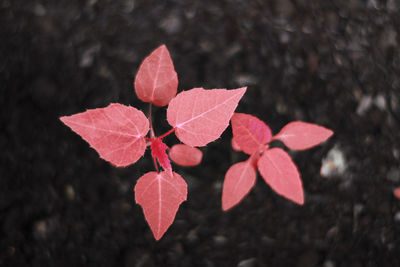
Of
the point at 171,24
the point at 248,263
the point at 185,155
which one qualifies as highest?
the point at 171,24

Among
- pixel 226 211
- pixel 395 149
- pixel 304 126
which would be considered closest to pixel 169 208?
pixel 226 211

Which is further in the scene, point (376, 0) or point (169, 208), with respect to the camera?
point (376, 0)

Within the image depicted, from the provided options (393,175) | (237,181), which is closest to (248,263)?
(237,181)

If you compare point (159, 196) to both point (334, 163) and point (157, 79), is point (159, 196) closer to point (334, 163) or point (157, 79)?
point (157, 79)

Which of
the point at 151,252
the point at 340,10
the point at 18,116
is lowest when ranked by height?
the point at 151,252

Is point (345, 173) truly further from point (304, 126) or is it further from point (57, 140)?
point (57, 140)

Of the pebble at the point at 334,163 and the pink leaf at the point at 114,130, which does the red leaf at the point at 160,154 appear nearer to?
the pink leaf at the point at 114,130

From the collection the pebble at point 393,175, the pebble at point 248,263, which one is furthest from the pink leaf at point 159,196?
the pebble at point 393,175
